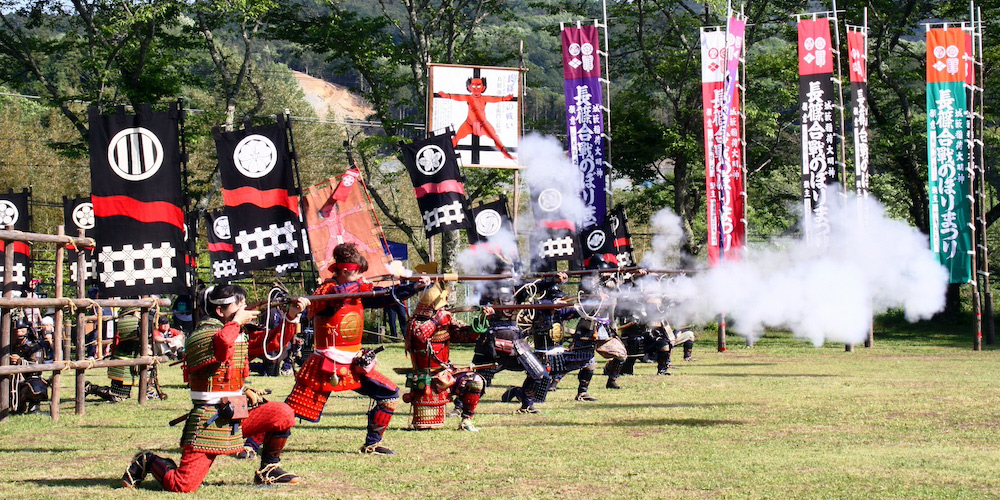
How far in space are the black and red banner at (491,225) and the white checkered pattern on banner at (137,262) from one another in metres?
13.3

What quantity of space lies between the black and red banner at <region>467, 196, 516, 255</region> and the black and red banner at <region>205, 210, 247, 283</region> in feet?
27.8

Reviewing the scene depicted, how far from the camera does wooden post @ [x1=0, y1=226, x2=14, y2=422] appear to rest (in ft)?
42.3

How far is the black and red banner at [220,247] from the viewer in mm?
32375

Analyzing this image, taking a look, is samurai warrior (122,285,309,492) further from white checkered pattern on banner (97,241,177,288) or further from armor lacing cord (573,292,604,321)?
armor lacing cord (573,292,604,321)

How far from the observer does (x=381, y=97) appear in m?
37.2

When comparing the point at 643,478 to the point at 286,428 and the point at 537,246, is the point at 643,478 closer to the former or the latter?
the point at 286,428

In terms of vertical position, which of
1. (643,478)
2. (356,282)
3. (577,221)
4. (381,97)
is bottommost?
(643,478)

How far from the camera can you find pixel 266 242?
16078mm

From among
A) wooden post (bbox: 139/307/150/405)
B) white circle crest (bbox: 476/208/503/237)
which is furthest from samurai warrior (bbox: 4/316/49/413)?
white circle crest (bbox: 476/208/503/237)

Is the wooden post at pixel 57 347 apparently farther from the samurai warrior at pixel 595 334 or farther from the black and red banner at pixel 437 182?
the black and red banner at pixel 437 182

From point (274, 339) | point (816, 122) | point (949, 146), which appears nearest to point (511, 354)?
point (274, 339)

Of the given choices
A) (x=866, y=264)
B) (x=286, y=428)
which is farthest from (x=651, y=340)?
(x=286, y=428)

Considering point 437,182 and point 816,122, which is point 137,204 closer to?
point 437,182

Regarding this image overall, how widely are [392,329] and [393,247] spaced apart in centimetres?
302
